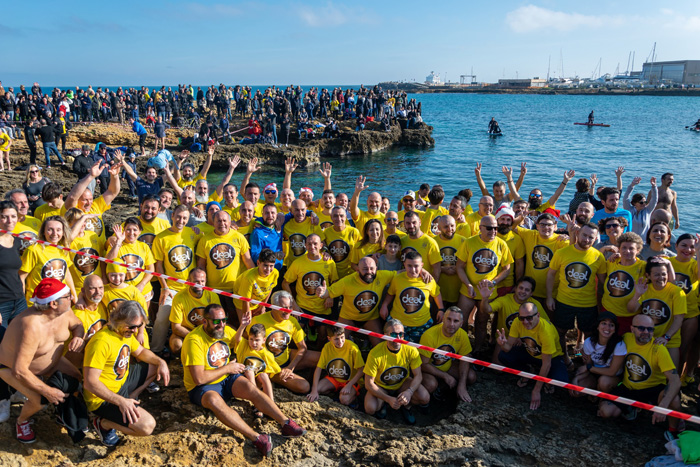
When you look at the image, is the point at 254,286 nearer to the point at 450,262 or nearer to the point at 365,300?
the point at 365,300

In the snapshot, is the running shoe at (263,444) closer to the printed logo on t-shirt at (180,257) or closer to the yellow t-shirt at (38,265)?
the printed logo on t-shirt at (180,257)

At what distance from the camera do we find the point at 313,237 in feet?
20.1

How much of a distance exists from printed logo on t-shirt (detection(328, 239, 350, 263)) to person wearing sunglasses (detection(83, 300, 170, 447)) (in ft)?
10.1

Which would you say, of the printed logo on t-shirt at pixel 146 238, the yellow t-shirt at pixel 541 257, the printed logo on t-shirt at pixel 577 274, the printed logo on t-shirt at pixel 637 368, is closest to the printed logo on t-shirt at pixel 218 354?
the printed logo on t-shirt at pixel 146 238

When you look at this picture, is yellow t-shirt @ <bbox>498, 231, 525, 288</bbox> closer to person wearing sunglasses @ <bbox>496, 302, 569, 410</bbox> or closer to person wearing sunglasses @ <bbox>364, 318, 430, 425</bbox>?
person wearing sunglasses @ <bbox>496, 302, 569, 410</bbox>

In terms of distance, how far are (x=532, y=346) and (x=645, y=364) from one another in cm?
119

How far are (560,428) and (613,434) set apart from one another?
1.83ft

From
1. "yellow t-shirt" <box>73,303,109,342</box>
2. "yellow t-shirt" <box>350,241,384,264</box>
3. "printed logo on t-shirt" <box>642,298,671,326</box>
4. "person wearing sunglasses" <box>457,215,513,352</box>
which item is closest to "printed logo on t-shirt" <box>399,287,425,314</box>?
"person wearing sunglasses" <box>457,215,513,352</box>

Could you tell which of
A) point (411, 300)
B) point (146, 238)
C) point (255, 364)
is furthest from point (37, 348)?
point (411, 300)

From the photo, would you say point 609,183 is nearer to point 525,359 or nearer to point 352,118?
point 352,118

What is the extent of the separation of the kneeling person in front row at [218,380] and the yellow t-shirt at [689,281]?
4.89 metres

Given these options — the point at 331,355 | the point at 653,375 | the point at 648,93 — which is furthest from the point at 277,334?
the point at 648,93

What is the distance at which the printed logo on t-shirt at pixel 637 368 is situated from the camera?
199 inches

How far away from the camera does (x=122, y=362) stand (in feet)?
15.0
